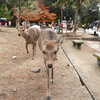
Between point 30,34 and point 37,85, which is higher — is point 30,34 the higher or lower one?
the higher one

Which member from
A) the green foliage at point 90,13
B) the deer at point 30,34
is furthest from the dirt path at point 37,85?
the green foliage at point 90,13

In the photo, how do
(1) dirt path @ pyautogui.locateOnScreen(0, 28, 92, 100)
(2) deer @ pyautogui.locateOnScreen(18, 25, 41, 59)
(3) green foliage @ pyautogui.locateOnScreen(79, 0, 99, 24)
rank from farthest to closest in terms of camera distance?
1. (3) green foliage @ pyautogui.locateOnScreen(79, 0, 99, 24)
2. (2) deer @ pyautogui.locateOnScreen(18, 25, 41, 59)
3. (1) dirt path @ pyautogui.locateOnScreen(0, 28, 92, 100)

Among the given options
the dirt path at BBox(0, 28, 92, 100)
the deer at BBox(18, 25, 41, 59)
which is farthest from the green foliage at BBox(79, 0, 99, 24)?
the dirt path at BBox(0, 28, 92, 100)

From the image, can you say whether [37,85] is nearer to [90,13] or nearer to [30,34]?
[30,34]

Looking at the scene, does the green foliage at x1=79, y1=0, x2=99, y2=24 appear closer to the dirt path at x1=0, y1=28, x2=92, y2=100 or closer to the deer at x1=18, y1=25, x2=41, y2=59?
the deer at x1=18, y1=25, x2=41, y2=59

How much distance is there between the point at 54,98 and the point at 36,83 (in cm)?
99

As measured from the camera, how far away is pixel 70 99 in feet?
10.7

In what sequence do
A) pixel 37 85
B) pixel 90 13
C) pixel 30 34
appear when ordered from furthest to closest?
pixel 90 13 → pixel 30 34 → pixel 37 85

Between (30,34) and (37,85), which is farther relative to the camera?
(30,34)

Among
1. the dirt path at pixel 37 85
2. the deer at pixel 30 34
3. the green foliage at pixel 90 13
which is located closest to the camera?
the dirt path at pixel 37 85

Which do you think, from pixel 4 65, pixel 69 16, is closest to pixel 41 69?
pixel 4 65

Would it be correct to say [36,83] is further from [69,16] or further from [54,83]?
[69,16]

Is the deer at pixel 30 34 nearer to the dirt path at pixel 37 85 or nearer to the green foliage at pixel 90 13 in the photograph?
the dirt path at pixel 37 85

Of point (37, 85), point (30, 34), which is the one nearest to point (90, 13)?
point (30, 34)
